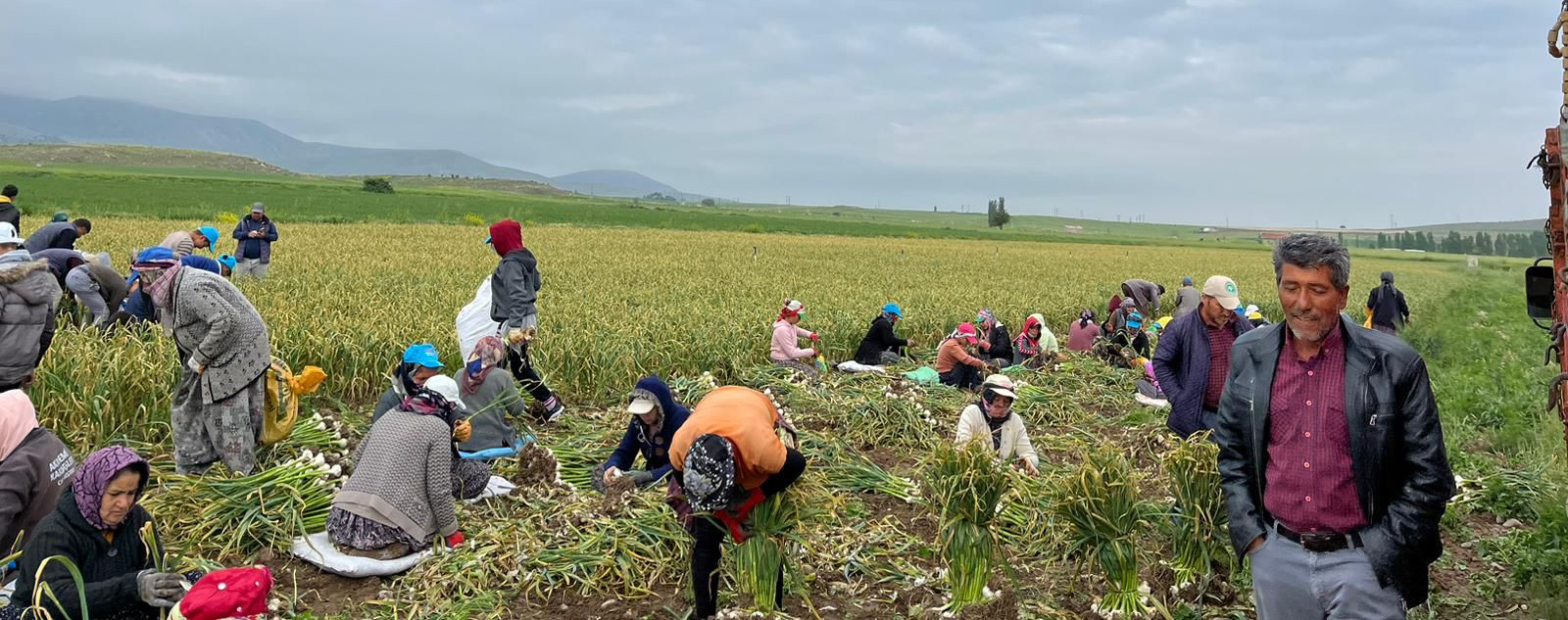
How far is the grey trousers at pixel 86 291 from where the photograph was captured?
30.9 feet

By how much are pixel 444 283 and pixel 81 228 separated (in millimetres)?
5316

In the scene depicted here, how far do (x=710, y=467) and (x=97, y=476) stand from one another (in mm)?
2485

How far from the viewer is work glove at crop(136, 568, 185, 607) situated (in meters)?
3.72

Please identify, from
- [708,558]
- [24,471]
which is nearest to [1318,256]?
[708,558]

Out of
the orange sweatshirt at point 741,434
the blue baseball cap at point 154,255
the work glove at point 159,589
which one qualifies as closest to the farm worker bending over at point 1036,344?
the orange sweatshirt at point 741,434

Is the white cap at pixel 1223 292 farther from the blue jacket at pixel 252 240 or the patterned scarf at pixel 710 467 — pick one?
the blue jacket at pixel 252 240

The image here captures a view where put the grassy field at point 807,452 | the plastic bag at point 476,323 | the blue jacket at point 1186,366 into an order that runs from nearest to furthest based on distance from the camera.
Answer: the grassy field at point 807,452
the blue jacket at point 1186,366
the plastic bag at point 476,323

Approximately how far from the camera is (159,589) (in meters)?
3.76

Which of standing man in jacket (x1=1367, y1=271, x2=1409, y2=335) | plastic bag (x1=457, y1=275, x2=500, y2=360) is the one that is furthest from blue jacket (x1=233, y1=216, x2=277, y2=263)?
standing man in jacket (x1=1367, y1=271, x2=1409, y2=335)

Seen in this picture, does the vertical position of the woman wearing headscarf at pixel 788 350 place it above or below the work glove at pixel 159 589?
above

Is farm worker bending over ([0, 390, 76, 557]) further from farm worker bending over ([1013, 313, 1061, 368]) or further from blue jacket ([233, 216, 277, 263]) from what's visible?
blue jacket ([233, 216, 277, 263])

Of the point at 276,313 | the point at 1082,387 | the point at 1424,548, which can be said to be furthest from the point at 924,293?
the point at 1424,548

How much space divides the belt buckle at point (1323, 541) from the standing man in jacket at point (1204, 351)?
8.07 ft

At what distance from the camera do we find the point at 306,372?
239 inches
